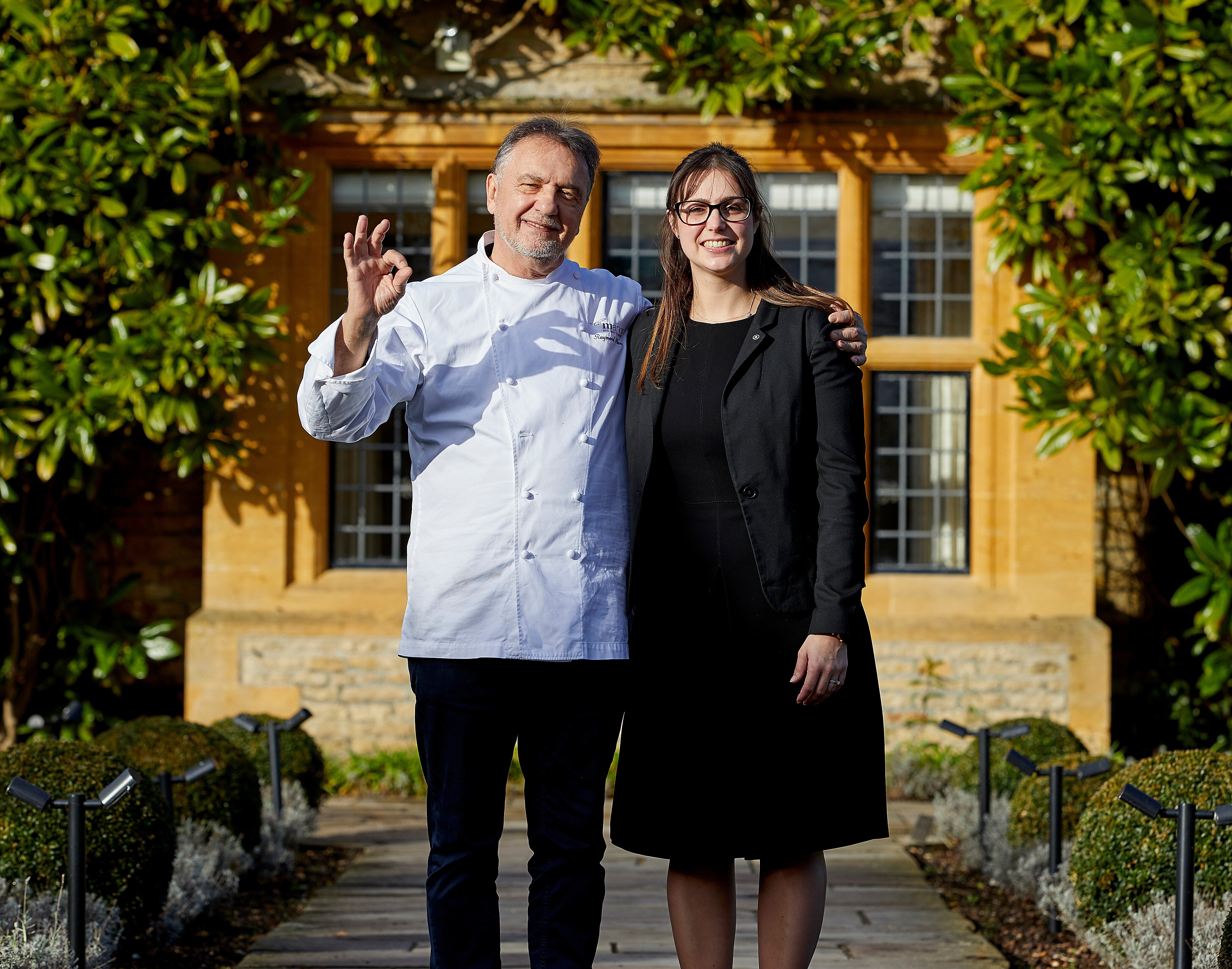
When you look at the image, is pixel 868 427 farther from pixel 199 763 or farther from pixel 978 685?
pixel 199 763

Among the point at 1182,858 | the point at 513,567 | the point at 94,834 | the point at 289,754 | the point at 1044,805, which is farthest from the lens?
the point at 289,754

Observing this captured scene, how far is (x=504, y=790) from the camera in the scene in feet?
8.74

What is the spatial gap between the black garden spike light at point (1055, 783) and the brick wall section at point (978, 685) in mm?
2519

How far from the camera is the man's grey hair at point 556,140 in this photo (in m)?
2.71

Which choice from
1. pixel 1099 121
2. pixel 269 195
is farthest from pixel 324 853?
pixel 1099 121

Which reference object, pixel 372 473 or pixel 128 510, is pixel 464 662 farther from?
pixel 128 510

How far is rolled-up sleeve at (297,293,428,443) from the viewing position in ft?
8.21

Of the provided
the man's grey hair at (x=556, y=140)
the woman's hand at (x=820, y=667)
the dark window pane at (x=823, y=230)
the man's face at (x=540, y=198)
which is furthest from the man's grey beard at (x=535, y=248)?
the dark window pane at (x=823, y=230)

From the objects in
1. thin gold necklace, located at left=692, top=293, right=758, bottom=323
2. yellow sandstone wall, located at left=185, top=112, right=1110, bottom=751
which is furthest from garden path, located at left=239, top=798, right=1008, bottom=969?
thin gold necklace, located at left=692, top=293, right=758, bottom=323

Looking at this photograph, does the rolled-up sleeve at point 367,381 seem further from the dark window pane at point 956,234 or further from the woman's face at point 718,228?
the dark window pane at point 956,234

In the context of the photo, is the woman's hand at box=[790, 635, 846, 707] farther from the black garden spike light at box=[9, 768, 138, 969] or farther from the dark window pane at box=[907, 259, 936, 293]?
the dark window pane at box=[907, 259, 936, 293]

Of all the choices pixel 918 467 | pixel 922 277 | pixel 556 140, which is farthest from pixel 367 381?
pixel 922 277

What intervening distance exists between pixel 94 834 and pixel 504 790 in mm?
1507

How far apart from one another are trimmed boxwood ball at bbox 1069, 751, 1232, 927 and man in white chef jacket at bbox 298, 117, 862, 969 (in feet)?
5.46
